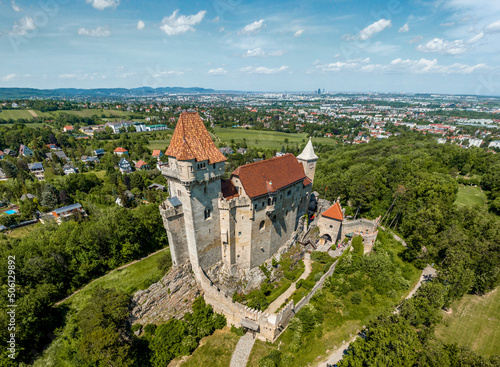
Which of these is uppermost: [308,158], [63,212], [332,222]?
[308,158]

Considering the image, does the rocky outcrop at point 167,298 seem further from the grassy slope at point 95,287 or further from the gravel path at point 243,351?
the gravel path at point 243,351

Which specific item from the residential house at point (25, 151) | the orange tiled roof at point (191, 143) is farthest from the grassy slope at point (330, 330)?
the residential house at point (25, 151)

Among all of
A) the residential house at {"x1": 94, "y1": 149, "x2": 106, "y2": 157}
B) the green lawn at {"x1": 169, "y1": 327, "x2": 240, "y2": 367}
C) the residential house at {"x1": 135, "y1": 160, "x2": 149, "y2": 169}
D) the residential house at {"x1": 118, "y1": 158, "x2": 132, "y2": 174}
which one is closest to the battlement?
the green lawn at {"x1": 169, "y1": 327, "x2": 240, "y2": 367}

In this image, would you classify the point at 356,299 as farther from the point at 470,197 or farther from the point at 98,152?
the point at 98,152

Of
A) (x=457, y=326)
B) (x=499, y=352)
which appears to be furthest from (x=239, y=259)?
(x=499, y=352)

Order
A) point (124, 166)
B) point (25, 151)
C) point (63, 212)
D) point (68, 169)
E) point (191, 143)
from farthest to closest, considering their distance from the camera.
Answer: point (25, 151)
point (124, 166)
point (68, 169)
point (63, 212)
point (191, 143)

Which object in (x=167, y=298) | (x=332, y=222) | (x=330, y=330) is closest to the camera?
(x=330, y=330)

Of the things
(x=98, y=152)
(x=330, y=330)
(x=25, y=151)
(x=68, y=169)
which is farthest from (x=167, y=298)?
(x=25, y=151)

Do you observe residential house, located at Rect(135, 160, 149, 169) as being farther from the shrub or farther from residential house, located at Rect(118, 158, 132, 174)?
the shrub
